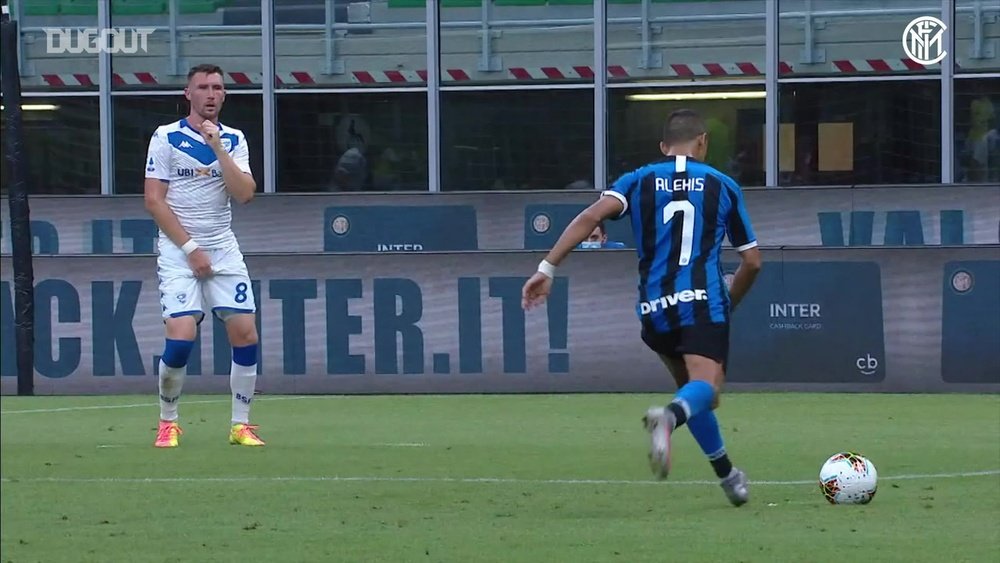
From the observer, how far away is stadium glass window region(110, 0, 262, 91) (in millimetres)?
24875

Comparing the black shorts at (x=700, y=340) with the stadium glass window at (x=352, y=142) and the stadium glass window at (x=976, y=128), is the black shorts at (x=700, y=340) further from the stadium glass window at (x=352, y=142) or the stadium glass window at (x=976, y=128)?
the stadium glass window at (x=352, y=142)

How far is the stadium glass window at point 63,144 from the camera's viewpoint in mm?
25531

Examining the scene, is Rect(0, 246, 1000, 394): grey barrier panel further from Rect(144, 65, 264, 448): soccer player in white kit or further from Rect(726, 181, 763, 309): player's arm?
Rect(726, 181, 763, 309): player's arm

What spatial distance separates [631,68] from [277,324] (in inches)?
334

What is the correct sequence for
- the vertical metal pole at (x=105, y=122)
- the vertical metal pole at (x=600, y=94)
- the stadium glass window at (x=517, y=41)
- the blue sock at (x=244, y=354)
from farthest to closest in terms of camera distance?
the vertical metal pole at (x=105, y=122)
the stadium glass window at (x=517, y=41)
the vertical metal pole at (x=600, y=94)
the blue sock at (x=244, y=354)

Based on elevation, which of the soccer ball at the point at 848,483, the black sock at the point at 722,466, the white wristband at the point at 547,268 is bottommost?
the soccer ball at the point at 848,483

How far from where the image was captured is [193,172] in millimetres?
11531

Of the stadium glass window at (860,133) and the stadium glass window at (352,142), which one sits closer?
the stadium glass window at (860,133)

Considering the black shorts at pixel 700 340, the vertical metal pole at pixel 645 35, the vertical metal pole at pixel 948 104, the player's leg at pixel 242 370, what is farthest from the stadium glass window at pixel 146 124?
the black shorts at pixel 700 340

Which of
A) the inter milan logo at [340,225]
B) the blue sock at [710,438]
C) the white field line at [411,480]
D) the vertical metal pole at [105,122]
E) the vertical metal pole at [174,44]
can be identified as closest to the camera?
the blue sock at [710,438]

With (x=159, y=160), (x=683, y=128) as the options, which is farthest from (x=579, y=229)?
(x=159, y=160)

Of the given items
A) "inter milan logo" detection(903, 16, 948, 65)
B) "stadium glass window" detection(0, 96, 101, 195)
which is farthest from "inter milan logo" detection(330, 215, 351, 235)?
"inter milan logo" detection(903, 16, 948, 65)

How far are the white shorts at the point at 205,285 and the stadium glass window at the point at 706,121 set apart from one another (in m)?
12.8

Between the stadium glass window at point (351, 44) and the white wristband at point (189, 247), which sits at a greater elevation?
the stadium glass window at point (351, 44)
